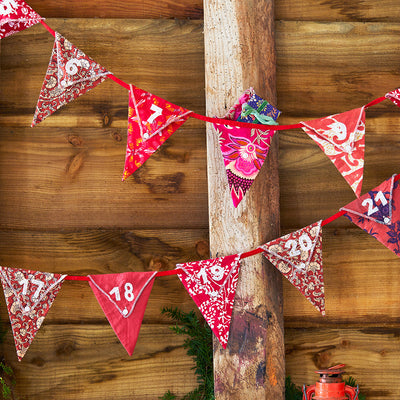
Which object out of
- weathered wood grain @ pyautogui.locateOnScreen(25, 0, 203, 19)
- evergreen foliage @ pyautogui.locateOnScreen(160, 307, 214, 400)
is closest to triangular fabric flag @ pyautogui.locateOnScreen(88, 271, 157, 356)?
evergreen foliage @ pyautogui.locateOnScreen(160, 307, 214, 400)

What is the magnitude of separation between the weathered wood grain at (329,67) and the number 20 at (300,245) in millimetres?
430

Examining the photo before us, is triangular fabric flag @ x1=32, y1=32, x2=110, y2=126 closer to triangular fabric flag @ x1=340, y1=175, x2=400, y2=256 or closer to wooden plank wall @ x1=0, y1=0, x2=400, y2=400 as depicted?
wooden plank wall @ x1=0, y1=0, x2=400, y2=400

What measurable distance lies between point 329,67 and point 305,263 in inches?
23.7

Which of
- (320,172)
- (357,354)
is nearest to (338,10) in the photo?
(320,172)

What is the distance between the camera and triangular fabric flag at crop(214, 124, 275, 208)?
3.38 feet

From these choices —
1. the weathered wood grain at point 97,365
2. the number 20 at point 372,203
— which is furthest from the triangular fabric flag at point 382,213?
the weathered wood grain at point 97,365

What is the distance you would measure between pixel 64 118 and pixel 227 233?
1.89ft

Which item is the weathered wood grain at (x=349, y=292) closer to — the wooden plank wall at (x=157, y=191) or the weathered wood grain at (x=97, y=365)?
the wooden plank wall at (x=157, y=191)

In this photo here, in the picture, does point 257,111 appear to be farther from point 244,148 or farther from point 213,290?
point 213,290

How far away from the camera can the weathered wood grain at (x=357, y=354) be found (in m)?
1.25

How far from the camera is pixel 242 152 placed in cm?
103

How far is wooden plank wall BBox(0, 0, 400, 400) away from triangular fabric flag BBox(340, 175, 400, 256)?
0.25m

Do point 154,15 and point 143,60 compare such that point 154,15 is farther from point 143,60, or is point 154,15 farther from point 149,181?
point 149,181

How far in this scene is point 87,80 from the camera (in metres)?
1.02
